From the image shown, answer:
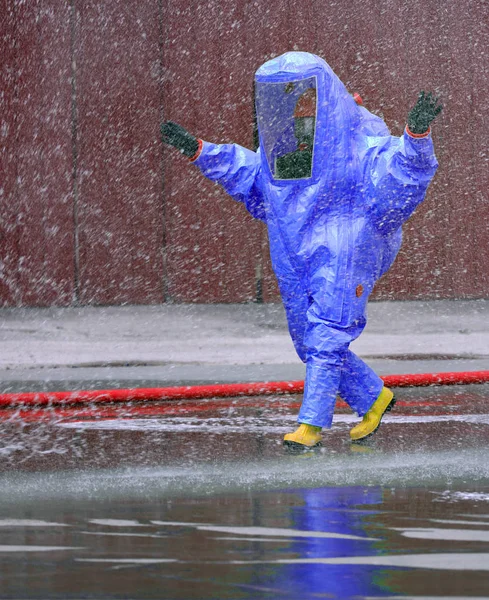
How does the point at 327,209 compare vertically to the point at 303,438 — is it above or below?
above

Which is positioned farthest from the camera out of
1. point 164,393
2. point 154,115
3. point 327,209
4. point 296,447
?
point 154,115

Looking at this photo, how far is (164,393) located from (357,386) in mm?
1237

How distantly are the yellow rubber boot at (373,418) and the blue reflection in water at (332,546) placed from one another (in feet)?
3.35

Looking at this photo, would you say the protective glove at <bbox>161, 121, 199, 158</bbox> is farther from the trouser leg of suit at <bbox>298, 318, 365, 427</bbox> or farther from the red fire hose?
the red fire hose

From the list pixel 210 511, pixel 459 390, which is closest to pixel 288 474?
pixel 210 511

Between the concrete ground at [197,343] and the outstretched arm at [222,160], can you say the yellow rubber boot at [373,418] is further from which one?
the concrete ground at [197,343]

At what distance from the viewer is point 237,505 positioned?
3844 mm

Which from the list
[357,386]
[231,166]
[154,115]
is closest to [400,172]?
[231,166]

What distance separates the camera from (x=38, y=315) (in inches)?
377

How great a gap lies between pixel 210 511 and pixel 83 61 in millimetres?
6619

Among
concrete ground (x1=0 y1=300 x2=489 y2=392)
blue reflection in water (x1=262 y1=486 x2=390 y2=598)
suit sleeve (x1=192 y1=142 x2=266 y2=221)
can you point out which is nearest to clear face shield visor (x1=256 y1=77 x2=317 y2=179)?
suit sleeve (x1=192 y1=142 x2=266 y2=221)

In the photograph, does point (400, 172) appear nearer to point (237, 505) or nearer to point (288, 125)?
point (288, 125)

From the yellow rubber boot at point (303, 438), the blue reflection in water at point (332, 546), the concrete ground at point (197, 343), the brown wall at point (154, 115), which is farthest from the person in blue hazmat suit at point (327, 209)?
the brown wall at point (154, 115)

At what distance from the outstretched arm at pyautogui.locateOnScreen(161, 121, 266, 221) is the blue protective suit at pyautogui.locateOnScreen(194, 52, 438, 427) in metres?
0.12
